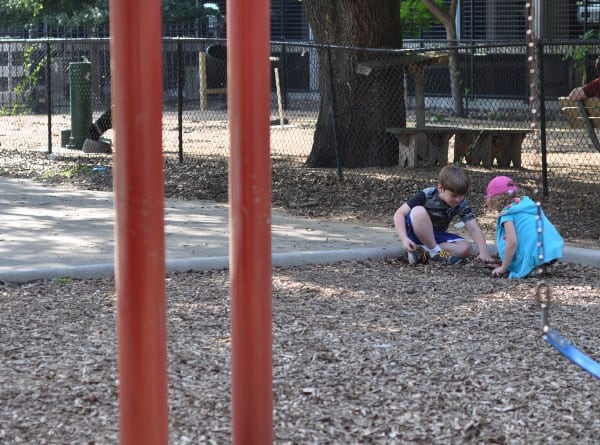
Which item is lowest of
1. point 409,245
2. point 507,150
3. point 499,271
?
point 499,271

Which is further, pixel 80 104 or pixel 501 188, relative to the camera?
pixel 80 104

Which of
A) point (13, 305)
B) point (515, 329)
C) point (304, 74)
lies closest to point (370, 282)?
point (515, 329)

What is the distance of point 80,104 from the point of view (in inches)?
618

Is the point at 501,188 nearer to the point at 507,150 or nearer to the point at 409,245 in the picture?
the point at 409,245

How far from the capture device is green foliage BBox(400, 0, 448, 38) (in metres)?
23.0

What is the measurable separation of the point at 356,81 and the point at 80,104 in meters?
4.72

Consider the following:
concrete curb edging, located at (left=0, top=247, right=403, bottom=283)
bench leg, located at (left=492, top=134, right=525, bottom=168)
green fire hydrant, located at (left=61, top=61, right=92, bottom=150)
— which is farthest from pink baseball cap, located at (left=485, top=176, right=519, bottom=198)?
green fire hydrant, located at (left=61, top=61, right=92, bottom=150)

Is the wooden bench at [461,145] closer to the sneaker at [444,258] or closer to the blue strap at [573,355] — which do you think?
the sneaker at [444,258]

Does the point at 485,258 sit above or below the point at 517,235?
below

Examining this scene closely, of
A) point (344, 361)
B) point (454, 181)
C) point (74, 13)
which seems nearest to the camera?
point (344, 361)

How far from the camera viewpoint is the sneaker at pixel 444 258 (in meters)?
7.44

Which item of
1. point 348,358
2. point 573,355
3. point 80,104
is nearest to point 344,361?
point 348,358

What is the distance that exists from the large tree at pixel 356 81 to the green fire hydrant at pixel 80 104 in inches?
159

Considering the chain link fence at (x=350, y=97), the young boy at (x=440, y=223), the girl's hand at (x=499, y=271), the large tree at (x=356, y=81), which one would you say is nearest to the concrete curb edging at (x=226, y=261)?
the young boy at (x=440, y=223)
